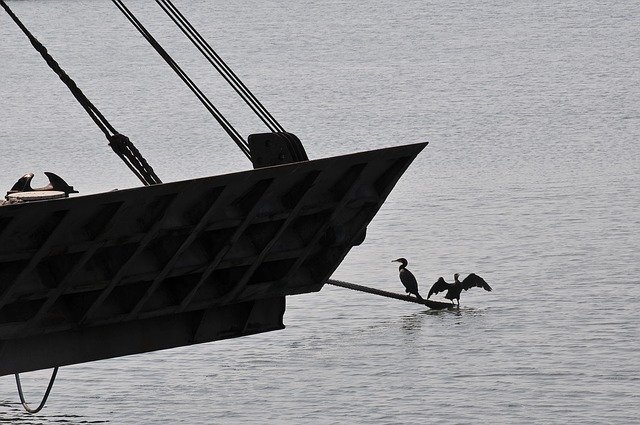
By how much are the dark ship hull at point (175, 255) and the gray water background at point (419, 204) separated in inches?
227

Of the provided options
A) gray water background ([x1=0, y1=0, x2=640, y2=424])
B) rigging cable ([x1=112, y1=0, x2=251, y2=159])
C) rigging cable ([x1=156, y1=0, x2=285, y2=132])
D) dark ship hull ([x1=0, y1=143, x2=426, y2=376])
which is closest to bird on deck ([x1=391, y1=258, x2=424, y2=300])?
gray water background ([x1=0, y1=0, x2=640, y2=424])

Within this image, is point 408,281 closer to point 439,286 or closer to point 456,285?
point 439,286

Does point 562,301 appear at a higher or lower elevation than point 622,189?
lower

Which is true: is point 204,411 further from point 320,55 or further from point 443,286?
point 320,55

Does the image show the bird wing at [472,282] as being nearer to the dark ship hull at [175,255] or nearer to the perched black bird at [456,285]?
the perched black bird at [456,285]

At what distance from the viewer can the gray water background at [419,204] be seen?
2686cm

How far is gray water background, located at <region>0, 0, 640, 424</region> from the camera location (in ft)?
88.1

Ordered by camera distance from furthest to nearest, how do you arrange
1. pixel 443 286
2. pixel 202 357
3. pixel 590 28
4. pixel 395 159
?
1. pixel 590 28
2. pixel 443 286
3. pixel 202 357
4. pixel 395 159

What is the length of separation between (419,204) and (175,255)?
31.5 meters

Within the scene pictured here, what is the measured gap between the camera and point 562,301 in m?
34.5

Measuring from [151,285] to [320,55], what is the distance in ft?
351

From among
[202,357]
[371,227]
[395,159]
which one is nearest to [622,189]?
[371,227]

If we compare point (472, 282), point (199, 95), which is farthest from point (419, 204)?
point (199, 95)

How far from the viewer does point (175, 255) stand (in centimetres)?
1833
